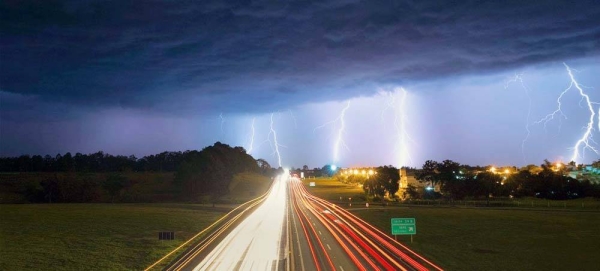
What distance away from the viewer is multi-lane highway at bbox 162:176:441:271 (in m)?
44.0

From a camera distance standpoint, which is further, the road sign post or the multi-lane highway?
the road sign post

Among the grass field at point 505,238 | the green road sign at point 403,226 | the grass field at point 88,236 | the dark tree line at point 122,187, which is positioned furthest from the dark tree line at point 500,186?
the green road sign at point 403,226

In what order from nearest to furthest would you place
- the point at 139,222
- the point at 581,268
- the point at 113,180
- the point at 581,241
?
the point at 581,268
the point at 581,241
the point at 139,222
the point at 113,180

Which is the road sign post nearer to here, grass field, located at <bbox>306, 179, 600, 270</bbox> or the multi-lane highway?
grass field, located at <bbox>306, 179, 600, 270</bbox>

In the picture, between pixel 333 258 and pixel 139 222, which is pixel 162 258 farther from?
pixel 139 222

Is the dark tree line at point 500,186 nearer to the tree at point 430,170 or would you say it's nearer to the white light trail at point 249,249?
the tree at point 430,170

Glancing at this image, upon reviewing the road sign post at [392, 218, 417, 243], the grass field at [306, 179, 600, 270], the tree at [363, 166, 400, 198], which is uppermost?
the tree at [363, 166, 400, 198]

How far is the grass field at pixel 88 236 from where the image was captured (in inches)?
1827

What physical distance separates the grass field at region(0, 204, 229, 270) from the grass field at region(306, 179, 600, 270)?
105 feet

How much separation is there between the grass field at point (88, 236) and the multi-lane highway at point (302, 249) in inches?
240

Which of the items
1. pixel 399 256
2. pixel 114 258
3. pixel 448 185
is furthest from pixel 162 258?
pixel 448 185

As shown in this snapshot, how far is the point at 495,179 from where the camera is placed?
148875 millimetres

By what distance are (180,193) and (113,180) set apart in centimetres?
3030

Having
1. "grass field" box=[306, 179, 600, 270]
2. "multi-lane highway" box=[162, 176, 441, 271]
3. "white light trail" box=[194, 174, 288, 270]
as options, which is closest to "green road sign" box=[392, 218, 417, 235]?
"grass field" box=[306, 179, 600, 270]
